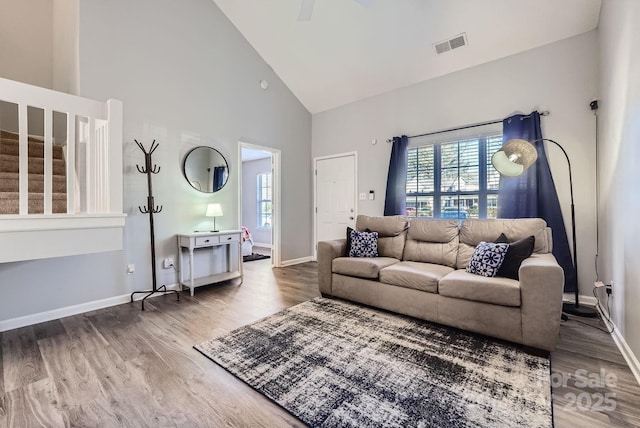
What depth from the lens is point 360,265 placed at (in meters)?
3.02

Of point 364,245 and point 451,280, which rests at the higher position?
point 364,245

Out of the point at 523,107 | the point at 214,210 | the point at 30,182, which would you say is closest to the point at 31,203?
the point at 30,182

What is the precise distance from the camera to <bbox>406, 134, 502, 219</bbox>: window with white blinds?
3.65 m

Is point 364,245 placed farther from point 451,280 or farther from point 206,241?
point 206,241

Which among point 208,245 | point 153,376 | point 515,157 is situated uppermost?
point 515,157

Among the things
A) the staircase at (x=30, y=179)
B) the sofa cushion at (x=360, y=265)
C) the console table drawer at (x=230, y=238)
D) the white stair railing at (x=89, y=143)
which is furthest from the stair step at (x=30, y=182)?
the sofa cushion at (x=360, y=265)

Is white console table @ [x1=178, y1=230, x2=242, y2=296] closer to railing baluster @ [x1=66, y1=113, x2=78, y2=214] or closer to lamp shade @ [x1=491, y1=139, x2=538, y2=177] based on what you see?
railing baluster @ [x1=66, y1=113, x2=78, y2=214]

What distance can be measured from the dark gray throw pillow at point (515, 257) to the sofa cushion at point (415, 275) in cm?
50

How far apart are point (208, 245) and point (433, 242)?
279cm

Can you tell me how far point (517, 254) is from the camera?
2412mm

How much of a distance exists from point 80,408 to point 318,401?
4.22 feet

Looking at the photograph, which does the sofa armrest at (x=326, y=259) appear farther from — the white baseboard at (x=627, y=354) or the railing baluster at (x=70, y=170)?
the white baseboard at (x=627, y=354)

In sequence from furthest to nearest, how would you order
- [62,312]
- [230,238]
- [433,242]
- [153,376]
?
[230,238], [433,242], [62,312], [153,376]

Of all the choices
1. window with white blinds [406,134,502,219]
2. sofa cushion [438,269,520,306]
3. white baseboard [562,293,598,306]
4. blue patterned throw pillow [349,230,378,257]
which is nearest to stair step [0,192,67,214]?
blue patterned throw pillow [349,230,378,257]
